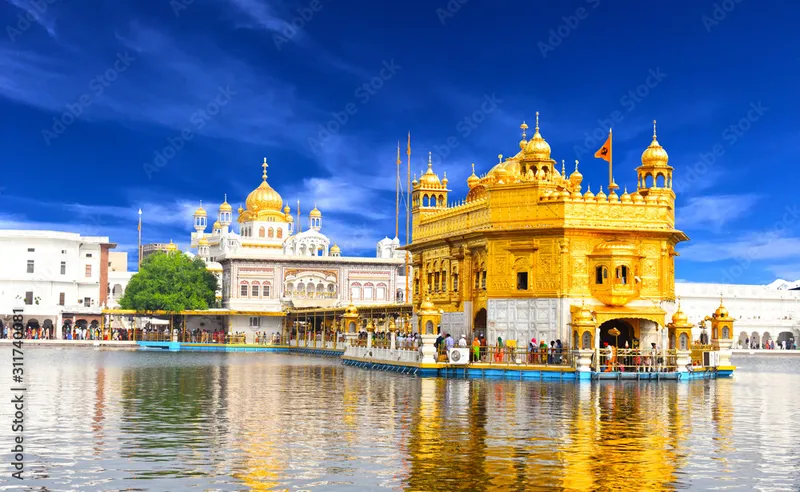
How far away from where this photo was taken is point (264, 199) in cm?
10019

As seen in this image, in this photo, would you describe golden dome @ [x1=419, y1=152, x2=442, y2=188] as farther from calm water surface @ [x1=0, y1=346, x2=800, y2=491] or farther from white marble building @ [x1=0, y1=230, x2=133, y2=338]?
white marble building @ [x1=0, y1=230, x2=133, y2=338]

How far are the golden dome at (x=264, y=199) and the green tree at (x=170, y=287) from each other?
41.5ft

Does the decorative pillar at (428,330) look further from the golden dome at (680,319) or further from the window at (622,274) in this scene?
the golden dome at (680,319)

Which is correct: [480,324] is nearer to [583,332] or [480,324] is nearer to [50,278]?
[583,332]

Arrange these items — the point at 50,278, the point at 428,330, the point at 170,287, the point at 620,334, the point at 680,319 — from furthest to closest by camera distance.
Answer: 1. the point at 50,278
2. the point at 170,287
3. the point at 620,334
4. the point at 680,319
5. the point at 428,330

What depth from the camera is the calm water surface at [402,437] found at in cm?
1425

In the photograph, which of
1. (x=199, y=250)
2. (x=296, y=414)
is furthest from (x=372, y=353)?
(x=199, y=250)

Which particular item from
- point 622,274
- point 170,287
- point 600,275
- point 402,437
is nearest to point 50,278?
point 170,287

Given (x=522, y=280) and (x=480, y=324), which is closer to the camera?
(x=522, y=280)

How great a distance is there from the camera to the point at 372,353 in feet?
148

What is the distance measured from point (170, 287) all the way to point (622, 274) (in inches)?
2077

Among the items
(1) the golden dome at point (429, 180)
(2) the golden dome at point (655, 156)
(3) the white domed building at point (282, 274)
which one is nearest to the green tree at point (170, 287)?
(3) the white domed building at point (282, 274)

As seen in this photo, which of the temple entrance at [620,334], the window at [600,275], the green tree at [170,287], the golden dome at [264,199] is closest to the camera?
the window at [600,275]

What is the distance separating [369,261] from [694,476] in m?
76.3
